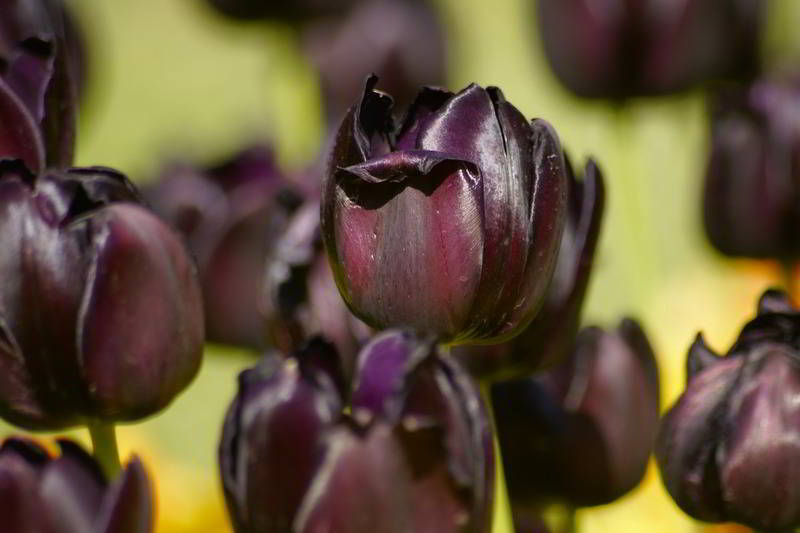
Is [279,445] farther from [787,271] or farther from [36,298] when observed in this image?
[787,271]

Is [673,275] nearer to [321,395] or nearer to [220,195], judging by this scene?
[220,195]

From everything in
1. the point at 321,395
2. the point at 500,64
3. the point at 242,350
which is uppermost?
the point at 321,395

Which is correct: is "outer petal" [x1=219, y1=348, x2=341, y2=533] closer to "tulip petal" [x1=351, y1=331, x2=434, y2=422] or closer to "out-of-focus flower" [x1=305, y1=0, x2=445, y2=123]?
"tulip petal" [x1=351, y1=331, x2=434, y2=422]

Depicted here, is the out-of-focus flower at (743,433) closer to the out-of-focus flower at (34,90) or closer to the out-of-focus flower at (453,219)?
the out-of-focus flower at (453,219)

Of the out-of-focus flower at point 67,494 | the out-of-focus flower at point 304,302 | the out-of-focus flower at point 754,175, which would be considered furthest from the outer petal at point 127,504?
the out-of-focus flower at point 754,175

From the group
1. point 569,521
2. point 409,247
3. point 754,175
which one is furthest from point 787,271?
point 409,247

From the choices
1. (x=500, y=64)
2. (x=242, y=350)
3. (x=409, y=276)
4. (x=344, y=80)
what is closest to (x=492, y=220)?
(x=409, y=276)
